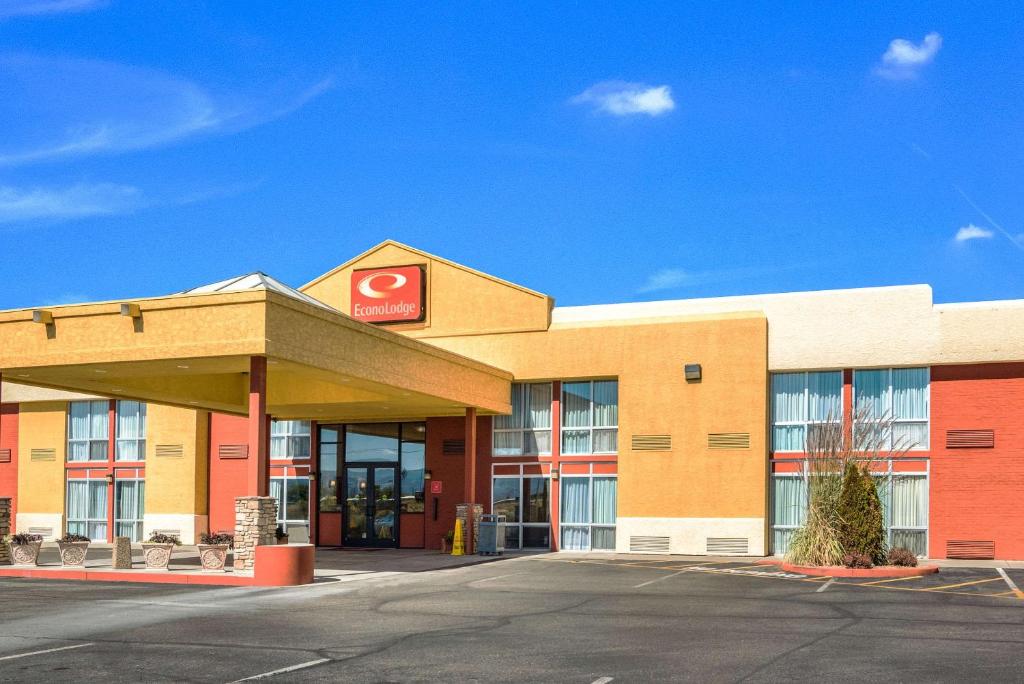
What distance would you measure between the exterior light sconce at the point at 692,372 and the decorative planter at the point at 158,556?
1310 cm

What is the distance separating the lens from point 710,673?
1024cm

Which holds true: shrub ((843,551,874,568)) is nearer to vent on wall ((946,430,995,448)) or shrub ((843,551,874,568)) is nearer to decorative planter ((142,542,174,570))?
vent on wall ((946,430,995,448))

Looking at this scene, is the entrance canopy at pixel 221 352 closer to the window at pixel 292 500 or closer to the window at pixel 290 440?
the window at pixel 290 440

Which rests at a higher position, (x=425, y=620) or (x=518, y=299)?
(x=518, y=299)

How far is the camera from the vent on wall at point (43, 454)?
36.0 meters

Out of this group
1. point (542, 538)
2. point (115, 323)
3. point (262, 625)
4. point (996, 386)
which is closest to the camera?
point (262, 625)

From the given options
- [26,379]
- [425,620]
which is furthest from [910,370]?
[26,379]

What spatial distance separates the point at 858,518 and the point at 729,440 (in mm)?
5839

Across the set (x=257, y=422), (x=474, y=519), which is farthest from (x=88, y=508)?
(x=257, y=422)

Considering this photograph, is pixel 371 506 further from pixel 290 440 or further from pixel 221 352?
pixel 221 352

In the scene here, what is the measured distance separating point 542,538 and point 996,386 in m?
11.8

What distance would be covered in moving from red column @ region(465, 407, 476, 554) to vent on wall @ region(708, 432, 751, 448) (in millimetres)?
5953

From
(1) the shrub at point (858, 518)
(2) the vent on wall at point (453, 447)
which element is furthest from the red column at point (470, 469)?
(1) the shrub at point (858, 518)

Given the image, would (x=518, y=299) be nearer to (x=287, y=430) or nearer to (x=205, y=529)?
(x=287, y=430)
